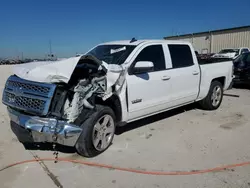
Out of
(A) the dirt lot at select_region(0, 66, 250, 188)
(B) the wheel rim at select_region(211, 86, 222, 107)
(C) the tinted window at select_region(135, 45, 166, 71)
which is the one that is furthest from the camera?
(B) the wheel rim at select_region(211, 86, 222, 107)

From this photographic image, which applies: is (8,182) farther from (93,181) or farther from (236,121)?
(236,121)

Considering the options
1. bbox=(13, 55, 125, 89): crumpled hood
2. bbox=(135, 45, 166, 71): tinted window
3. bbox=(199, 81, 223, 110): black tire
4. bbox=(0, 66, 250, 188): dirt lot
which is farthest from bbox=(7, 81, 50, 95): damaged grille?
bbox=(199, 81, 223, 110): black tire

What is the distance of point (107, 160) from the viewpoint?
13.9 ft

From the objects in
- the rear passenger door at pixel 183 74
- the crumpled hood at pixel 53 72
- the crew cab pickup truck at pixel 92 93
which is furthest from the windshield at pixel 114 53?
the crumpled hood at pixel 53 72

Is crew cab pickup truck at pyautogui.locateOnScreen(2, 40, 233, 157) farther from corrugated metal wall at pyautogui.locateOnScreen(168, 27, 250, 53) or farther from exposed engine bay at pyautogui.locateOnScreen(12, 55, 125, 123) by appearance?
corrugated metal wall at pyautogui.locateOnScreen(168, 27, 250, 53)

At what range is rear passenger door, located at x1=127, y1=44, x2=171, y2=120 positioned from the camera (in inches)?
191

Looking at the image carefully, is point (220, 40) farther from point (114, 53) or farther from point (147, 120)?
point (114, 53)

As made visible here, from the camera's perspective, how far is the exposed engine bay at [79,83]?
386 centimetres

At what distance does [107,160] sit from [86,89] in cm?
117

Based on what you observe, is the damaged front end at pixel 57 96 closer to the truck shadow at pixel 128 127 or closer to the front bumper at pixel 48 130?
the front bumper at pixel 48 130

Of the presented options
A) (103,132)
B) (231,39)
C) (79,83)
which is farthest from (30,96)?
(231,39)

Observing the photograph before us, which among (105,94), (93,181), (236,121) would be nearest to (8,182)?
(93,181)

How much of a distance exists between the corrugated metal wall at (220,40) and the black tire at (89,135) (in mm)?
31195

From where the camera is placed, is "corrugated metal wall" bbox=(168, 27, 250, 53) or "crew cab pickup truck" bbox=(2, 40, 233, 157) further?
"corrugated metal wall" bbox=(168, 27, 250, 53)
